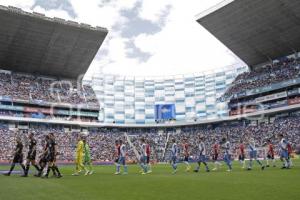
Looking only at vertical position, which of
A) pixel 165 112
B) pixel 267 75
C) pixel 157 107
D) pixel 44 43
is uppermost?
pixel 44 43

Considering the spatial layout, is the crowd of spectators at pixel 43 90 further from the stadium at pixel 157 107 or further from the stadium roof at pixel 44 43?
the stadium roof at pixel 44 43

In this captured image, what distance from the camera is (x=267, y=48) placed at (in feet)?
215

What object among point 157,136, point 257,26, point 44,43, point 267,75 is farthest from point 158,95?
point 257,26

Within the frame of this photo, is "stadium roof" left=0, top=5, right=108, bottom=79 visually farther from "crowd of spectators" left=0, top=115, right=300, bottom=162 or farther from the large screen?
the large screen

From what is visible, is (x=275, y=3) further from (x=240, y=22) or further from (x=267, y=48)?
(x=267, y=48)

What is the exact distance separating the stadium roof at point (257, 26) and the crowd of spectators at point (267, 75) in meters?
1.98

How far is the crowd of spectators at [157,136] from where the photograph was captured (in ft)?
190

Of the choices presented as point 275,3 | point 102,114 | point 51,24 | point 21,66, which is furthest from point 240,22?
point 102,114

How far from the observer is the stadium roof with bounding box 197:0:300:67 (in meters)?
54.4

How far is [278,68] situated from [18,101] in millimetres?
49352

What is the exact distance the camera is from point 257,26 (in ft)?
194

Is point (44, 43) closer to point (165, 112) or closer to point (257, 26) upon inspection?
point (165, 112)

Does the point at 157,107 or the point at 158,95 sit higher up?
the point at 158,95

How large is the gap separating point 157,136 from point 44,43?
31.5m
